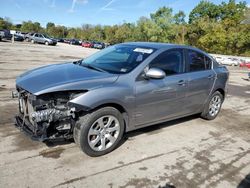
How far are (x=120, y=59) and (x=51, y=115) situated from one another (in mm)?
1741

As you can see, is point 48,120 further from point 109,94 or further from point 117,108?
point 117,108

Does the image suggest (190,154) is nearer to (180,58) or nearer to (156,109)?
(156,109)

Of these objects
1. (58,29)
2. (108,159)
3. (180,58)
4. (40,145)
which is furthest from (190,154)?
(58,29)

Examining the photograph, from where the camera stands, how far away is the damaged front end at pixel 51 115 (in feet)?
12.6

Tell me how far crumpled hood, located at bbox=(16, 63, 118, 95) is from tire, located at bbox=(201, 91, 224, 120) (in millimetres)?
2884

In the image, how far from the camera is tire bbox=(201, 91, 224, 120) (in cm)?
625

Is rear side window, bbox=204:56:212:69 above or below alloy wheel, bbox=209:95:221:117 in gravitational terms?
above

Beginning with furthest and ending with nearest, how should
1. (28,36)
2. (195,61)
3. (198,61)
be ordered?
1. (28,36)
2. (198,61)
3. (195,61)

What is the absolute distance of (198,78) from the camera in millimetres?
5609

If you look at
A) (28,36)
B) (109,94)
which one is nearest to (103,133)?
(109,94)

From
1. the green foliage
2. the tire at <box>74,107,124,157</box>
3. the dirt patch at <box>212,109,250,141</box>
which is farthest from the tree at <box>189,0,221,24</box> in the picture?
the tire at <box>74,107,124,157</box>

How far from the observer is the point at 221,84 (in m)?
6.43

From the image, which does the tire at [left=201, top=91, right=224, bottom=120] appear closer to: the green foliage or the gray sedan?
the gray sedan

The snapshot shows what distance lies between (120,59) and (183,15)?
219 ft
